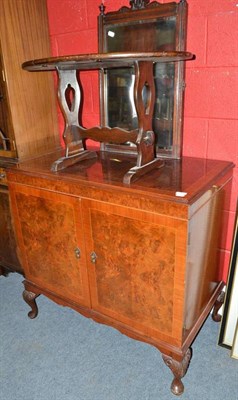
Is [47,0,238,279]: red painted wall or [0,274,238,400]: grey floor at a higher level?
[47,0,238,279]: red painted wall

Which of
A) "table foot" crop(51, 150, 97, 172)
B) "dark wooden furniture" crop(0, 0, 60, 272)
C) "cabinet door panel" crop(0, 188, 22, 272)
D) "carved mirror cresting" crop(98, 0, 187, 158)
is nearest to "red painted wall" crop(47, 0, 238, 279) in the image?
"carved mirror cresting" crop(98, 0, 187, 158)

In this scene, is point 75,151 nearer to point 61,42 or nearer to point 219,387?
point 61,42

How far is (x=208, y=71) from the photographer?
158cm

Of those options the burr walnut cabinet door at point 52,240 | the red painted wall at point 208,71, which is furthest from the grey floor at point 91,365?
the red painted wall at point 208,71

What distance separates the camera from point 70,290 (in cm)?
174

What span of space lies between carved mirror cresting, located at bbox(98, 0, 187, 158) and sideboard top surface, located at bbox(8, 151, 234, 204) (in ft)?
0.56

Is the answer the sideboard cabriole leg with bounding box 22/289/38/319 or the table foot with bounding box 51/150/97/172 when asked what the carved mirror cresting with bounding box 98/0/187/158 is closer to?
the table foot with bounding box 51/150/97/172

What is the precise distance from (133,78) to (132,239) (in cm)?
91

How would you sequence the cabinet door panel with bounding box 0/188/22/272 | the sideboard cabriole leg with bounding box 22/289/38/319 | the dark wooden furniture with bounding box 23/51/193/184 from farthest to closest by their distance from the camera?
the cabinet door panel with bounding box 0/188/22/272 < the sideboard cabriole leg with bounding box 22/289/38/319 < the dark wooden furniture with bounding box 23/51/193/184

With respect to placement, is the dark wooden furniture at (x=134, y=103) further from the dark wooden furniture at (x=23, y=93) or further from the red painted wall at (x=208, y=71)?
the dark wooden furniture at (x=23, y=93)

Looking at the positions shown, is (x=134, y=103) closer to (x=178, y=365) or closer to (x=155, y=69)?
(x=155, y=69)

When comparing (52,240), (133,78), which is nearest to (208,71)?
(133,78)

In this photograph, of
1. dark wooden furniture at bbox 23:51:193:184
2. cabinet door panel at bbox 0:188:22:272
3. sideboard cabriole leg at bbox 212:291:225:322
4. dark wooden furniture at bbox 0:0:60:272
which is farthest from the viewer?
cabinet door panel at bbox 0:188:22:272

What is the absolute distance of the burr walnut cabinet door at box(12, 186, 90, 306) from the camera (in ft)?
5.11
